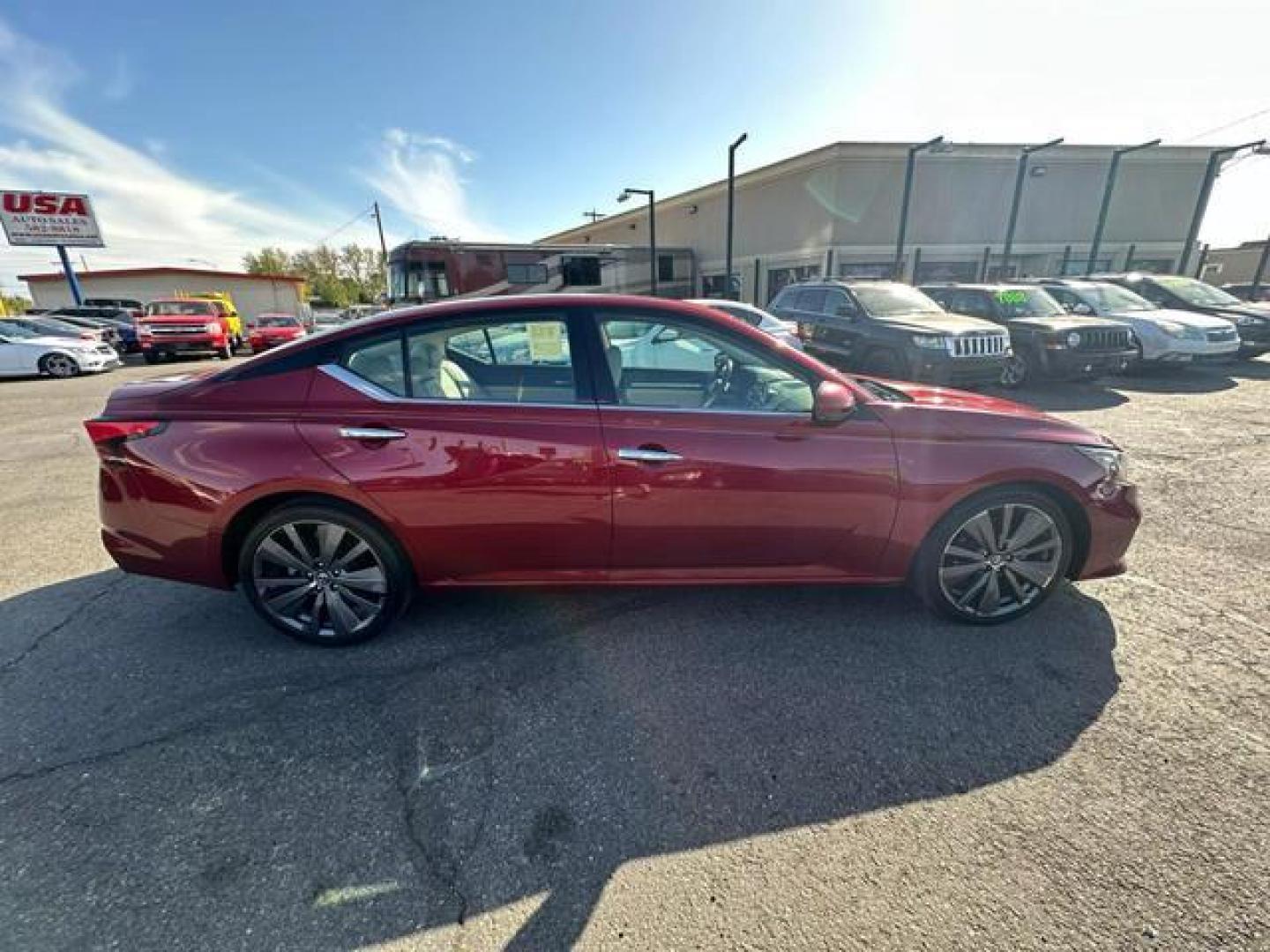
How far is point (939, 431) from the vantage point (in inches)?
104

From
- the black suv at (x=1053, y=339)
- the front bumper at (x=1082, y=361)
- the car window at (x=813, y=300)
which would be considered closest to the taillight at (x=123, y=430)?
the car window at (x=813, y=300)

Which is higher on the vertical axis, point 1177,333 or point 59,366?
point 1177,333

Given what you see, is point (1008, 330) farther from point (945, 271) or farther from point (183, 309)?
point (183, 309)

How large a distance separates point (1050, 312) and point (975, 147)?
1651 centimetres

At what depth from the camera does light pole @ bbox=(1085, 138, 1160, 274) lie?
21.3 m

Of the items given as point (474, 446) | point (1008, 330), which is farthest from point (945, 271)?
point (474, 446)

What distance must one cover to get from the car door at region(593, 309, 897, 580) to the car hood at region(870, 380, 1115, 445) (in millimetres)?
131

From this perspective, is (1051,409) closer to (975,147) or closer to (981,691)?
(981,691)

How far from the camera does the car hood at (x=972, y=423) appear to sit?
262cm

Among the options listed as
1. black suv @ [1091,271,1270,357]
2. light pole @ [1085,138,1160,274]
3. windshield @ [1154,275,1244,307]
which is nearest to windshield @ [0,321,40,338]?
black suv @ [1091,271,1270,357]

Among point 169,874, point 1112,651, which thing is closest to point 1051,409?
point 1112,651

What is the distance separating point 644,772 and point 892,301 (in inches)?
358

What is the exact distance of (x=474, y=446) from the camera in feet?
8.04

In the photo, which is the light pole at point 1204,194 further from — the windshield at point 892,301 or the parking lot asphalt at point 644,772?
the parking lot asphalt at point 644,772
